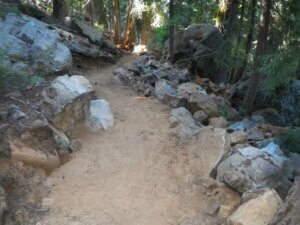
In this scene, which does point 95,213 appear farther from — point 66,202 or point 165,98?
point 165,98

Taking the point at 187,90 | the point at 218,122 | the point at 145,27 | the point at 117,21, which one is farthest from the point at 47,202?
the point at 145,27

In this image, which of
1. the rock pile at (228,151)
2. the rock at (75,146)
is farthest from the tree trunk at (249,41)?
the rock at (75,146)

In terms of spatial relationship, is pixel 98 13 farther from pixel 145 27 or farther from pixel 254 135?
pixel 254 135

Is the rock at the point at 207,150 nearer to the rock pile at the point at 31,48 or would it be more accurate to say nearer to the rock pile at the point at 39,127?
the rock pile at the point at 39,127

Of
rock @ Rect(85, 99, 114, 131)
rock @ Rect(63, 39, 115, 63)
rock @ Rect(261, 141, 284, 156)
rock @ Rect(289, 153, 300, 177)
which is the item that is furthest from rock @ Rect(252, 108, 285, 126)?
rock @ Rect(85, 99, 114, 131)

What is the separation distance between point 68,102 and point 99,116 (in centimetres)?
114

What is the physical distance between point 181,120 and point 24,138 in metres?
3.97

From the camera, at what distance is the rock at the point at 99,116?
855 cm

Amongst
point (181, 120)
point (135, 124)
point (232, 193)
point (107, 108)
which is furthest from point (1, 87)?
point (232, 193)

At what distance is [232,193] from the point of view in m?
6.54

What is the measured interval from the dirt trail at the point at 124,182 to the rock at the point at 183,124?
0.84 feet

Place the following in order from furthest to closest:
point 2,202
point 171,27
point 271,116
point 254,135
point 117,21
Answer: point 117,21 → point 171,27 → point 271,116 → point 254,135 → point 2,202

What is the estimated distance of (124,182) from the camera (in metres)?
7.04

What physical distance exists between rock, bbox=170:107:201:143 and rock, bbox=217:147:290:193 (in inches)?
57.5
